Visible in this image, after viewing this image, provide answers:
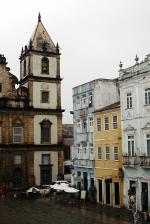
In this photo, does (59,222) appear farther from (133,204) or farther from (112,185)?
(112,185)

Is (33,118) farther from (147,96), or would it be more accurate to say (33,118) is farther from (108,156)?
(147,96)

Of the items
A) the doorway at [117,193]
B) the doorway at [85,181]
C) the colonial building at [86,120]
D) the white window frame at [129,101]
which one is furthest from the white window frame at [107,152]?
the white window frame at [129,101]

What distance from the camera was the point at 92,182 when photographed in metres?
40.0

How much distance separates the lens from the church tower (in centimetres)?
5028

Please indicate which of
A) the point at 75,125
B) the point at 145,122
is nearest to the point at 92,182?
the point at 75,125

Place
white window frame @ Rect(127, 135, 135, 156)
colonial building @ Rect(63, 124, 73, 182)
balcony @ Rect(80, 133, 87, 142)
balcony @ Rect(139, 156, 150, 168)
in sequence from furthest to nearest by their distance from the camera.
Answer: colonial building @ Rect(63, 124, 73, 182) → balcony @ Rect(80, 133, 87, 142) → white window frame @ Rect(127, 135, 135, 156) → balcony @ Rect(139, 156, 150, 168)

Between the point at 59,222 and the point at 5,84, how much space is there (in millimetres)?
26559

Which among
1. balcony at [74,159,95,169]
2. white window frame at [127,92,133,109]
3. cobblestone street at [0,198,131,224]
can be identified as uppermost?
white window frame at [127,92,133,109]

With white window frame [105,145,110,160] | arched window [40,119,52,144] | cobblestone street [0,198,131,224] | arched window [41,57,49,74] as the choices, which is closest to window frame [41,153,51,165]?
arched window [40,119,52,144]

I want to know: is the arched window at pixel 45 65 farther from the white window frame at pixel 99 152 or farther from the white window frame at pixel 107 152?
the white window frame at pixel 107 152

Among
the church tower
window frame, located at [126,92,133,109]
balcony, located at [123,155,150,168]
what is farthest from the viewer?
the church tower

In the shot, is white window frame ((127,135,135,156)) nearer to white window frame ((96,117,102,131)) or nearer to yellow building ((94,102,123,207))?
yellow building ((94,102,123,207))

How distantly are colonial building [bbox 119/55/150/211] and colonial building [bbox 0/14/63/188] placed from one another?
62.2 feet

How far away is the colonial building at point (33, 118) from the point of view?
48.6m
